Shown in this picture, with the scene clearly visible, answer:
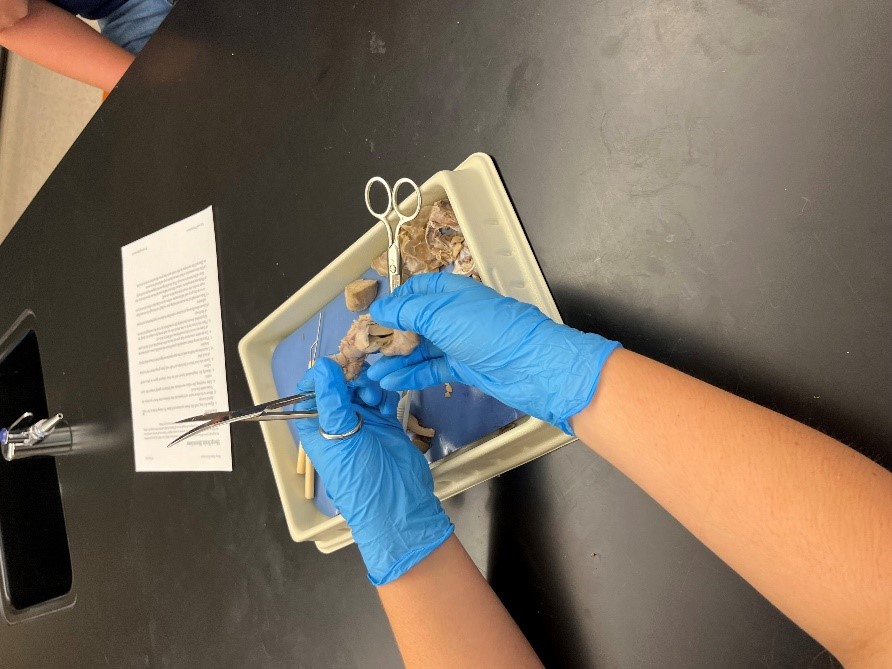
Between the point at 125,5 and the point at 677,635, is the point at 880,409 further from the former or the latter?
the point at 125,5

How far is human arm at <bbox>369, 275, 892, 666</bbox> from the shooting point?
0.39m

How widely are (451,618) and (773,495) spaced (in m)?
0.38

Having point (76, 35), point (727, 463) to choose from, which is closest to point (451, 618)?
point (727, 463)

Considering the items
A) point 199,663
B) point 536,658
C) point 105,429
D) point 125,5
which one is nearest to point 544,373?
point 536,658

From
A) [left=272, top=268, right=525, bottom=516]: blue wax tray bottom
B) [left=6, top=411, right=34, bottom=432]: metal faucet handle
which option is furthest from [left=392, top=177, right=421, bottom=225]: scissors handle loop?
[left=6, top=411, right=34, bottom=432]: metal faucet handle

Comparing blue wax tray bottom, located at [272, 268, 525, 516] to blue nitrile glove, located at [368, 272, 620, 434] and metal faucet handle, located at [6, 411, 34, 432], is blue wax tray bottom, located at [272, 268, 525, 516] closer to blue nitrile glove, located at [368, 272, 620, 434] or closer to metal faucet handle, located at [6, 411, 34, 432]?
blue nitrile glove, located at [368, 272, 620, 434]

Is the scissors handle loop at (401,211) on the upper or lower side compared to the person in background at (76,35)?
lower

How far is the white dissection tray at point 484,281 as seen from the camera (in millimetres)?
632

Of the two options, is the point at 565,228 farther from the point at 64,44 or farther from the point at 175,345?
the point at 64,44

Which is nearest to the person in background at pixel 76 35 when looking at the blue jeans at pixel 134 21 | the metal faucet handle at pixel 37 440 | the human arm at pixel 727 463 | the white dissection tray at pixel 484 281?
the blue jeans at pixel 134 21

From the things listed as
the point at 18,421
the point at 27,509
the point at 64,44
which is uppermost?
the point at 64,44

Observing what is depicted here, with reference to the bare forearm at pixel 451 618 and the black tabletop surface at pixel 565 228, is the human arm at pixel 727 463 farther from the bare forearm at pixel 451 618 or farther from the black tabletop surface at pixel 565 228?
the bare forearm at pixel 451 618

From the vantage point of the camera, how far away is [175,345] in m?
1.08

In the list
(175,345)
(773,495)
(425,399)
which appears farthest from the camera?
(175,345)
